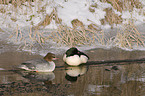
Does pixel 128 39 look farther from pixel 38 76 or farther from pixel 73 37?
pixel 38 76

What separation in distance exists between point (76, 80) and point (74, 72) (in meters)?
0.98

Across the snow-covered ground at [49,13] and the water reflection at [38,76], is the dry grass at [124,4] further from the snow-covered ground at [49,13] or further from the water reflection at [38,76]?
the water reflection at [38,76]

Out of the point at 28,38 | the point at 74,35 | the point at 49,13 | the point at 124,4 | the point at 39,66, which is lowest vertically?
the point at 39,66

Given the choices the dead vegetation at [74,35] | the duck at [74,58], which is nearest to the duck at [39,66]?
the duck at [74,58]

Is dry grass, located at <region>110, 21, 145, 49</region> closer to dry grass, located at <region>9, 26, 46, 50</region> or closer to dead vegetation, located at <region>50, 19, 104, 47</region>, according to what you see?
dead vegetation, located at <region>50, 19, 104, 47</region>

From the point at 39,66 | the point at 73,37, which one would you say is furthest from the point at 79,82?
the point at 73,37

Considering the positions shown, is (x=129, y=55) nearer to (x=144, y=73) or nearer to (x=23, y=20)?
(x=144, y=73)

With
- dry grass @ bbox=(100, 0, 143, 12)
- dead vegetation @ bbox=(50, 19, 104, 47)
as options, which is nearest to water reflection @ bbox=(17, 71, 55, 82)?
dead vegetation @ bbox=(50, 19, 104, 47)

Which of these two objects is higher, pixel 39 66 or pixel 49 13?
pixel 49 13

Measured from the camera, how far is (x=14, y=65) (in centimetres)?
892

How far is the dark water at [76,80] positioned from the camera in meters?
6.54

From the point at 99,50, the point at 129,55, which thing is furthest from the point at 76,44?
the point at 129,55

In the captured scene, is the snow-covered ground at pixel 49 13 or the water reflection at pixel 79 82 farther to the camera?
the snow-covered ground at pixel 49 13

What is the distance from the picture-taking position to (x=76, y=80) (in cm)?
759
